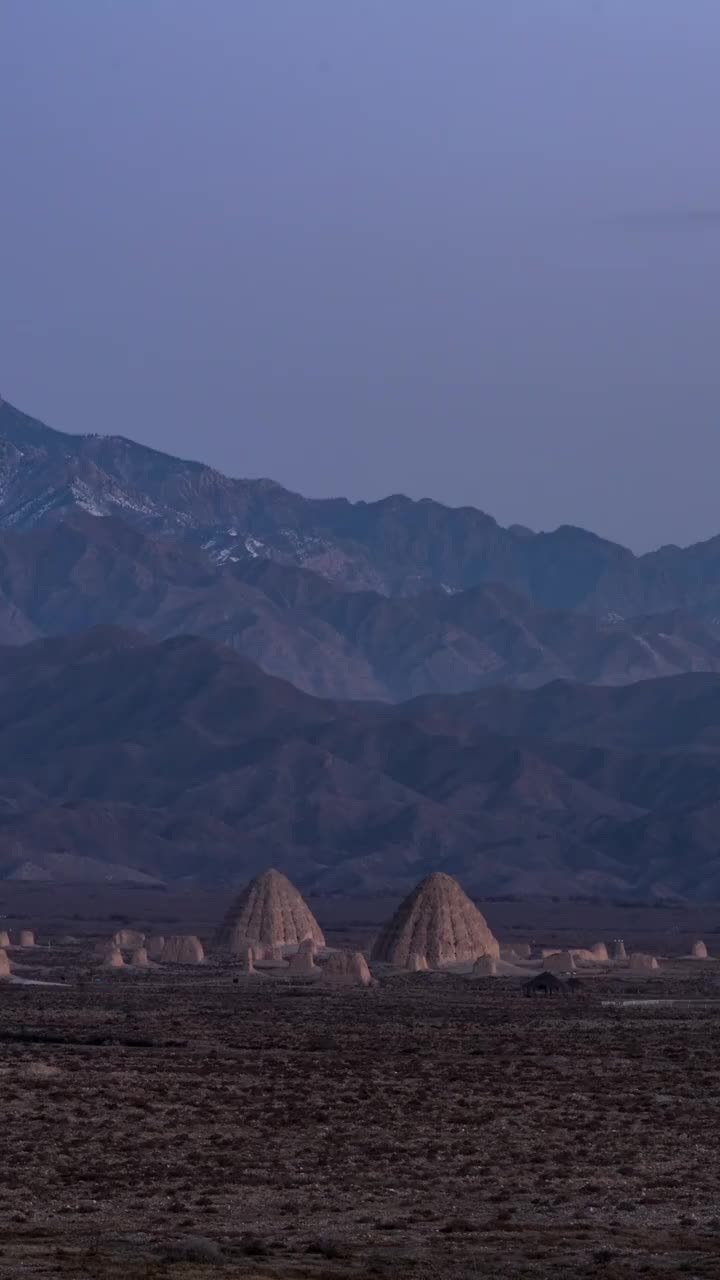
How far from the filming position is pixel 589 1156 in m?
34.6

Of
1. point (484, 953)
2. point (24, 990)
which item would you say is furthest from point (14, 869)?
point (24, 990)

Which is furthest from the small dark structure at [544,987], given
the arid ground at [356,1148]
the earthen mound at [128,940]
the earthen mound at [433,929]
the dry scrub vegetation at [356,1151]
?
the earthen mound at [128,940]

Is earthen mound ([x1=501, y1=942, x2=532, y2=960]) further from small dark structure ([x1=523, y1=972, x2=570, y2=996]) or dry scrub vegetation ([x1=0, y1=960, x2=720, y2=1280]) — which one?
dry scrub vegetation ([x1=0, y1=960, x2=720, y2=1280])

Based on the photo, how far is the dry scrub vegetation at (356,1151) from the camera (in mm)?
26547

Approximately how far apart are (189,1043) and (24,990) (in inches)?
926

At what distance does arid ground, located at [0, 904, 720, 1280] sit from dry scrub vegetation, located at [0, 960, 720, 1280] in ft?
0.20

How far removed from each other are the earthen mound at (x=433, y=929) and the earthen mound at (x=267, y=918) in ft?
39.1

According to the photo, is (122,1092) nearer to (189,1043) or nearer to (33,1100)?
(33,1100)

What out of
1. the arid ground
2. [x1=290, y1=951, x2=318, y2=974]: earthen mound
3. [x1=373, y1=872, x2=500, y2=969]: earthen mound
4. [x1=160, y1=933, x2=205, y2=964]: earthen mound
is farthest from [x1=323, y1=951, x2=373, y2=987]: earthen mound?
the arid ground

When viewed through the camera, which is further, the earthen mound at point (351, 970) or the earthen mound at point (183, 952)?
the earthen mound at point (183, 952)

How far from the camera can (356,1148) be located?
35.0 m

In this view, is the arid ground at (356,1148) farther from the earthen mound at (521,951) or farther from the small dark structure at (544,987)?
the earthen mound at (521,951)

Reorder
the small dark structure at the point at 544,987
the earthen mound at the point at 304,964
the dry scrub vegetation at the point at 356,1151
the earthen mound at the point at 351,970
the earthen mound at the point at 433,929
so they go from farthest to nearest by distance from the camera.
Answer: the earthen mound at the point at 433,929, the earthen mound at the point at 304,964, the earthen mound at the point at 351,970, the small dark structure at the point at 544,987, the dry scrub vegetation at the point at 356,1151

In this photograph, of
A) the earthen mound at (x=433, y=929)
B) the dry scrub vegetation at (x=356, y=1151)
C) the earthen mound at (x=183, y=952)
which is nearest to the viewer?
the dry scrub vegetation at (x=356, y=1151)
